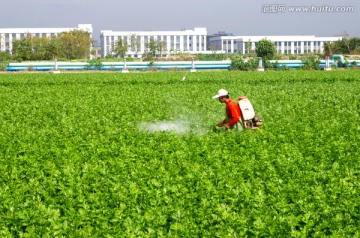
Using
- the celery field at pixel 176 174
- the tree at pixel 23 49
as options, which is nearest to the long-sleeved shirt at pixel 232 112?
the celery field at pixel 176 174

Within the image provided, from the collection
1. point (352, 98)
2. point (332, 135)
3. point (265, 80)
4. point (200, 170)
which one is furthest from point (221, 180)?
point (265, 80)

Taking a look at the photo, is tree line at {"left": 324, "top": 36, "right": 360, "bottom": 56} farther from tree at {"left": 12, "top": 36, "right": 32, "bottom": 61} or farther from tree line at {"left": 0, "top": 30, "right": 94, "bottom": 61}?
tree at {"left": 12, "top": 36, "right": 32, "bottom": 61}

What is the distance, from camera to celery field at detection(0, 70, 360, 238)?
601cm

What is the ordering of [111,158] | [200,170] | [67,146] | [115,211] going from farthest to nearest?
[67,146]
[111,158]
[200,170]
[115,211]

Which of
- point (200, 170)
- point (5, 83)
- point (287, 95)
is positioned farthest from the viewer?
point (5, 83)

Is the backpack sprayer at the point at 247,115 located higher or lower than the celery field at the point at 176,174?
higher

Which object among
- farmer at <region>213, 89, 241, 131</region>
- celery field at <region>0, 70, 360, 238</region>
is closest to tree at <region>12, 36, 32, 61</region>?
celery field at <region>0, 70, 360, 238</region>

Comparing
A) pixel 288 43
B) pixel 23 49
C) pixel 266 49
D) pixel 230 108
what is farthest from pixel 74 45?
pixel 288 43

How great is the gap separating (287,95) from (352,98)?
2.23 m

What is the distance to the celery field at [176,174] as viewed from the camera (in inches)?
237

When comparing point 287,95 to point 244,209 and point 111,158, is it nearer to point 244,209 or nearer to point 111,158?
point 111,158

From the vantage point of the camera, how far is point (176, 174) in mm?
8156

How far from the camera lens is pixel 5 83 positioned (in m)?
27.8

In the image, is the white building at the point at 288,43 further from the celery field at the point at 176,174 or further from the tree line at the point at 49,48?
the celery field at the point at 176,174
